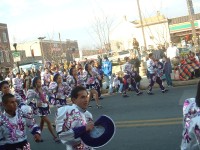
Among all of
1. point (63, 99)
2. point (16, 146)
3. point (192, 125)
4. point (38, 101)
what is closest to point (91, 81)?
point (63, 99)

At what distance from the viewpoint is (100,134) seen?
11.6 feet

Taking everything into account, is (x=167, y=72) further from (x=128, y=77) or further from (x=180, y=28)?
(x=180, y=28)

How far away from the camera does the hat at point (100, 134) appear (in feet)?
11.5

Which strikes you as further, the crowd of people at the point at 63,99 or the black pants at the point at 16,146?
the black pants at the point at 16,146

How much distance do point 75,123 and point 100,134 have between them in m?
0.33

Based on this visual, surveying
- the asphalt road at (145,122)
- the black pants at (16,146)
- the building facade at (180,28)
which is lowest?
the asphalt road at (145,122)

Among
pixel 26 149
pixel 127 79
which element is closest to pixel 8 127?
pixel 26 149

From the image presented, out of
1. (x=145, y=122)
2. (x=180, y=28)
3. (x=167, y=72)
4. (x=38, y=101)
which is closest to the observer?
(x=38, y=101)

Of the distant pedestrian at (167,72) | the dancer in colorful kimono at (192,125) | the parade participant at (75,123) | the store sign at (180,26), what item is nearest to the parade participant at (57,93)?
the parade participant at (75,123)

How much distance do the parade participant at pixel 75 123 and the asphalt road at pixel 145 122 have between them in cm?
312

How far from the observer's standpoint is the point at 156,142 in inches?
273

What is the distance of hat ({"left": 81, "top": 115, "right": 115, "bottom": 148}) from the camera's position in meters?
3.51

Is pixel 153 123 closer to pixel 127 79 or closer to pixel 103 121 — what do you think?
pixel 103 121

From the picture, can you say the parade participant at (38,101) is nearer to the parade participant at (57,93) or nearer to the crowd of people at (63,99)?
the crowd of people at (63,99)
